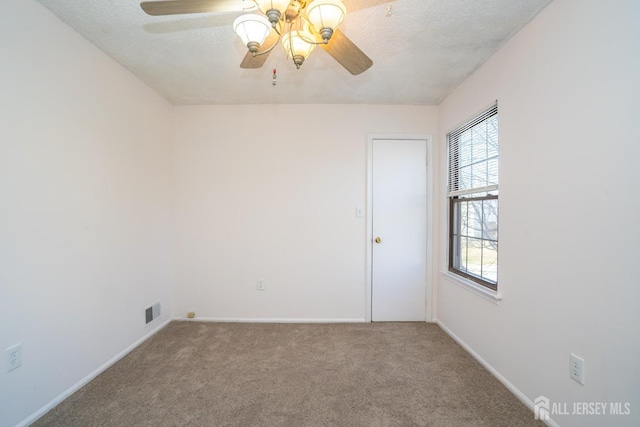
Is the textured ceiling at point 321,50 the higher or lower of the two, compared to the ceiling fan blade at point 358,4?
higher

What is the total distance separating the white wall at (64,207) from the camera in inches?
56.6

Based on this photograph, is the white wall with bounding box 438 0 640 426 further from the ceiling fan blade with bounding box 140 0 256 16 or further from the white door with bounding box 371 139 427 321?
the ceiling fan blade with bounding box 140 0 256 16

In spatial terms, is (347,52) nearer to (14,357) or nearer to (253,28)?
(253,28)

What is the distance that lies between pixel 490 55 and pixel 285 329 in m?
3.04

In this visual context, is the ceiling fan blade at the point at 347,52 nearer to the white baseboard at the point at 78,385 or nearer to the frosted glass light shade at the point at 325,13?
the frosted glass light shade at the point at 325,13

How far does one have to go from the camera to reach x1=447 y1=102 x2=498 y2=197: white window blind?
209cm

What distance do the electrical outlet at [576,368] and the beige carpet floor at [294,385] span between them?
0.40 meters

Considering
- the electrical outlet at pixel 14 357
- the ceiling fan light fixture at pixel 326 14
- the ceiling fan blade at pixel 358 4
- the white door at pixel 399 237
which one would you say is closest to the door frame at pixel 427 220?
the white door at pixel 399 237

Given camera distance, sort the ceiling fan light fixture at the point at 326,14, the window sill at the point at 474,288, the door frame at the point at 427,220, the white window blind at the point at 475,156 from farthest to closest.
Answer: the door frame at the point at 427,220 < the white window blind at the point at 475,156 < the window sill at the point at 474,288 < the ceiling fan light fixture at the point at 326,14

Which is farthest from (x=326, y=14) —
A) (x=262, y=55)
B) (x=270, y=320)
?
(x=270, y=320)

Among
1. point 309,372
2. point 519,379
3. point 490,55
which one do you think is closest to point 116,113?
point 309,372

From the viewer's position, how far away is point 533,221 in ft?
5.38

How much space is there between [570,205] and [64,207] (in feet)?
9.95

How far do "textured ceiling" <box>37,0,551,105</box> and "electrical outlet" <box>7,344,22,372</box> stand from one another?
1996 millimetres
